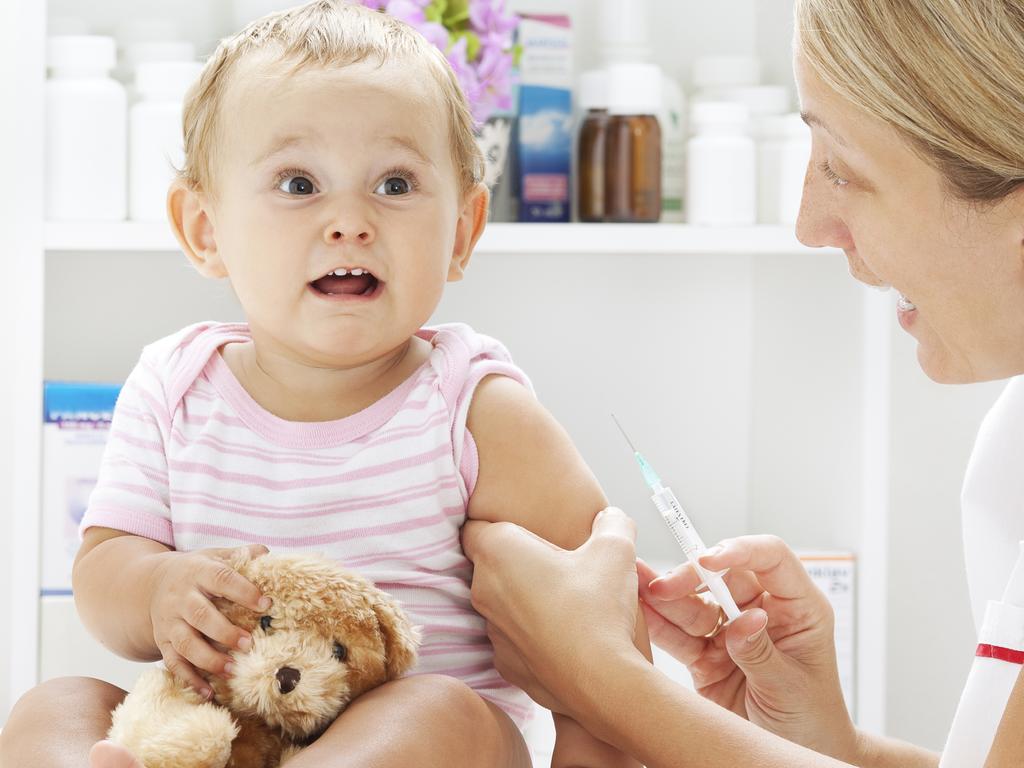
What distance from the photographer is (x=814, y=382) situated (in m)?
1.86

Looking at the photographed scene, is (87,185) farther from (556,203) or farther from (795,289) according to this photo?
(795,289)

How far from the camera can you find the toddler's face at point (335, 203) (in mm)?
1008

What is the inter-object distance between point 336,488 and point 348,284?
6.6 inches

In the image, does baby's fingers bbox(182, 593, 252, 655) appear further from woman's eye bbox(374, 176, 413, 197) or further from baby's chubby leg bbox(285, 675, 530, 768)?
woman's eye bbox(374, 176, 413, 197)

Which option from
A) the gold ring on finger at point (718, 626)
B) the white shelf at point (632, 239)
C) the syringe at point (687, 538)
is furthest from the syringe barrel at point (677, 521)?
the white shelf at point (632, 239)

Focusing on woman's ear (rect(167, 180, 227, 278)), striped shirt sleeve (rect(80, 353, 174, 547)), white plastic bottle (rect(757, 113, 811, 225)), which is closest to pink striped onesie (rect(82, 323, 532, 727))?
striped shirt sleeve (rect(80, 353, 174, 547))

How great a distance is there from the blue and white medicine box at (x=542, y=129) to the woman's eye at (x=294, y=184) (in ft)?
2.33

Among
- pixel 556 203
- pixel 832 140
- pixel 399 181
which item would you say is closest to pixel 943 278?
pixel 832 140

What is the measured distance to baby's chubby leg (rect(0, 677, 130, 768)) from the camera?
2.74 ft

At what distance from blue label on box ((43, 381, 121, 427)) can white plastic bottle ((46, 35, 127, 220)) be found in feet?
0.71

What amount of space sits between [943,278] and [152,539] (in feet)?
2.15

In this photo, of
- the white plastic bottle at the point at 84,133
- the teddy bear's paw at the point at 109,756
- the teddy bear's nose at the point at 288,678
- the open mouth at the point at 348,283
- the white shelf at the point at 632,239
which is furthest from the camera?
the white shelf at the point at 632,239

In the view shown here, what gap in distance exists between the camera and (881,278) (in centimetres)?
97

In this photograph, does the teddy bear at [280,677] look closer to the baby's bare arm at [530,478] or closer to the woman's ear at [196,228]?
the baby's bare arm at [530,478]
